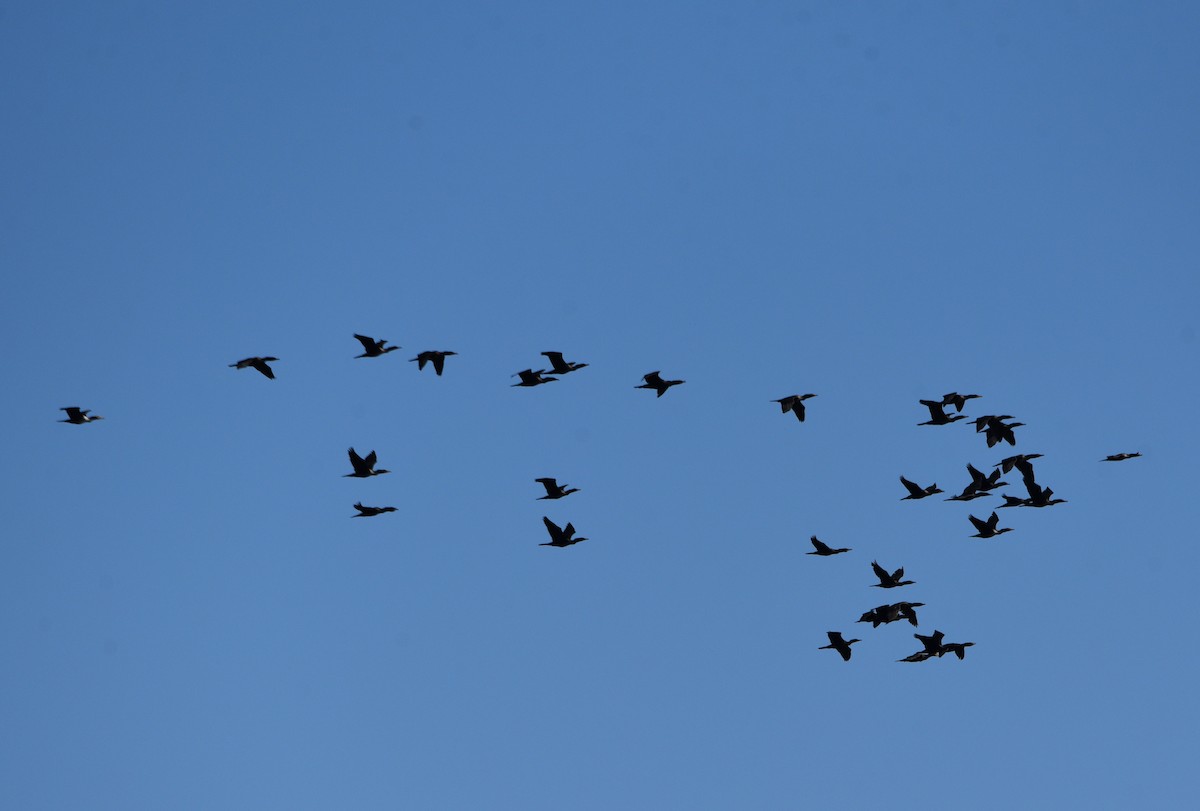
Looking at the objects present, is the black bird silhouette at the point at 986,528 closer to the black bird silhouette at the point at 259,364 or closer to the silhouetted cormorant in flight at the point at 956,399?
the silhouetted cormorant in flight at the point at 956,399

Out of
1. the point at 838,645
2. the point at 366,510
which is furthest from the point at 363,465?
the point at 838,645

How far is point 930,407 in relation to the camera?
70.6m

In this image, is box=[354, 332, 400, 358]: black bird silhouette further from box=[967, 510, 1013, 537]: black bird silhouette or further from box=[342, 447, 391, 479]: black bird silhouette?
box=[967, 510, 1013, 537]: black bird silhouette

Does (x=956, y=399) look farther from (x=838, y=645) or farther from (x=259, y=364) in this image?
(x=259, y=364)

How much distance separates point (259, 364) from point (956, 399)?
77.7 ft

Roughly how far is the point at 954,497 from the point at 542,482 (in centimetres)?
1416

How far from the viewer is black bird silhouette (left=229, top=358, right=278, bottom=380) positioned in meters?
63.8

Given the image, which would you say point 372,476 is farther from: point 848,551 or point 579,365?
point 848,551

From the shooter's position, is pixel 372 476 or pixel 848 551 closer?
pixel 372 476

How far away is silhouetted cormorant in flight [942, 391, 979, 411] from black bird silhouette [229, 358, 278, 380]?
2260cm

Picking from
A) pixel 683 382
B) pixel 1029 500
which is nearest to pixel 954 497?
pixel 1029 500

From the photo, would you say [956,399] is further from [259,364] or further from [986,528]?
[259,364]

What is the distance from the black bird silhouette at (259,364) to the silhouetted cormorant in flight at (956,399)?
74.1ft

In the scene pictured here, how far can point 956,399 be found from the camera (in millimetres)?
71375
